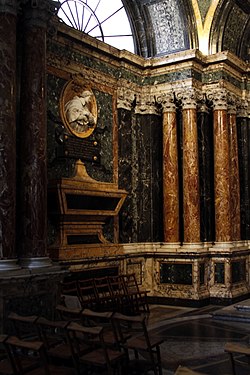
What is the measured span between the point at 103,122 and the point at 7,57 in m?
3.90

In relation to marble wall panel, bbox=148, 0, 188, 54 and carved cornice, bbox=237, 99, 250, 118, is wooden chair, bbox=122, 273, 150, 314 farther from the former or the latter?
marble wall panel, bbox=148, 0, 188, 54

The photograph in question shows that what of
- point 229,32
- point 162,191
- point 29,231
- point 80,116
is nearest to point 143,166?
point 162,191

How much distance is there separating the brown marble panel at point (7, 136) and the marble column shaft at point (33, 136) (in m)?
0.32

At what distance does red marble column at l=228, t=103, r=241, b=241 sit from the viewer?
12148mm

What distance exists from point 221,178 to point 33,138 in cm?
542

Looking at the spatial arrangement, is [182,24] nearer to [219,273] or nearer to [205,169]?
[205,169]

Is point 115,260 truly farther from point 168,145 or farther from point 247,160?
point 247,160

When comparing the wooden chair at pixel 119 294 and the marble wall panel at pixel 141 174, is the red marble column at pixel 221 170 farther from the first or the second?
the wooden chair at pixel 119 294

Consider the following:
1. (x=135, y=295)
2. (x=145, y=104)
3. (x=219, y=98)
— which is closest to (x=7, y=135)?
(x=135, y=295)

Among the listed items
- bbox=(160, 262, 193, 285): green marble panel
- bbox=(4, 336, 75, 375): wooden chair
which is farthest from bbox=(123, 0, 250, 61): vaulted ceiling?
bbox=(4, 336, 75, 375): wooden chair

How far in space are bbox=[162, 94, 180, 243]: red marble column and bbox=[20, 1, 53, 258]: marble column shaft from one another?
174 inches

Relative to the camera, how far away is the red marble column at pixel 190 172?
11.4m

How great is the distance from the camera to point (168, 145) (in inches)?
463

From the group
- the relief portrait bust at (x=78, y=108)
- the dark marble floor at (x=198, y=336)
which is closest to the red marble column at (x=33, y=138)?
the relief portrait bust at (x=78, y=108)
